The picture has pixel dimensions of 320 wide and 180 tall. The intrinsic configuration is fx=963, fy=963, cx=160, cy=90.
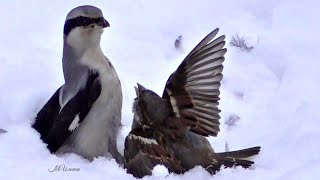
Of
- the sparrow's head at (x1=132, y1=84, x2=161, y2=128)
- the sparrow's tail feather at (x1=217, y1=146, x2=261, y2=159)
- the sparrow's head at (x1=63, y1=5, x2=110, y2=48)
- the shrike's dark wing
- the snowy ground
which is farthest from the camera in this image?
the shrike's dark wing

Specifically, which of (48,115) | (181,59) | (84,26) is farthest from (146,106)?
(181,59)

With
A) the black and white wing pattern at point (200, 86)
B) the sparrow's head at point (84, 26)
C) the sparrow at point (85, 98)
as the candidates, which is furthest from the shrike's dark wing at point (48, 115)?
the black and white wing pattern at point (200, 86)

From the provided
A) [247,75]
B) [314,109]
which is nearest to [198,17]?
[247,75]

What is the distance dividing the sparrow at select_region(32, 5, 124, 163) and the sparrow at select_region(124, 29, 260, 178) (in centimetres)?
68

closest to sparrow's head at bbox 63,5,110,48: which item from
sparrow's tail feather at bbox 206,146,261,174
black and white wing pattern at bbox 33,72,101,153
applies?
black and white wing pattern at bbox 33,72,101,153

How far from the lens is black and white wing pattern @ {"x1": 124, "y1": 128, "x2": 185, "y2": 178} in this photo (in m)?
5.57

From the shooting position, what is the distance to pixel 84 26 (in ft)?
21.4

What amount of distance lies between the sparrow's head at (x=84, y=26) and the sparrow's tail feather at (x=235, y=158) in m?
1.30

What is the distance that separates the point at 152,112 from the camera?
18.9 feet

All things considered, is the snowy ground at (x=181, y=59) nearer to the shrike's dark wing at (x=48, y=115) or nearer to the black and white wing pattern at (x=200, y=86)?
the shrike's dark wing at (x=48, y=115)

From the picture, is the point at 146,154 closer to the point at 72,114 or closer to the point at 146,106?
the point at 146,106

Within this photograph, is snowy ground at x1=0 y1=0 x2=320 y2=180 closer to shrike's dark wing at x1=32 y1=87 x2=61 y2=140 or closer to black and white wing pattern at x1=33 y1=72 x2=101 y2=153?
shrike's dark wing at x1=32 y1=87 x2=61 y2=140

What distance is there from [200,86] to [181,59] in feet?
A: 4.67

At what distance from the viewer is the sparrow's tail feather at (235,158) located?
5.57m
